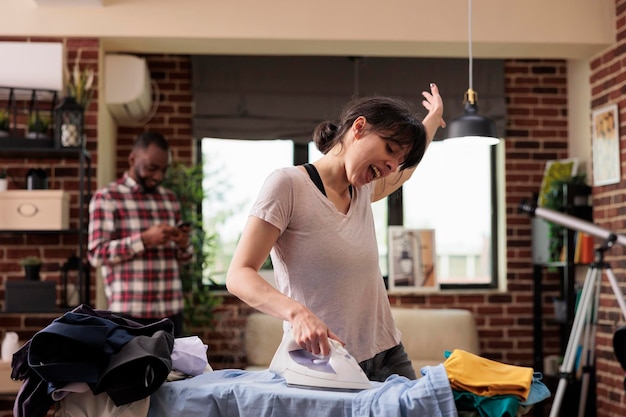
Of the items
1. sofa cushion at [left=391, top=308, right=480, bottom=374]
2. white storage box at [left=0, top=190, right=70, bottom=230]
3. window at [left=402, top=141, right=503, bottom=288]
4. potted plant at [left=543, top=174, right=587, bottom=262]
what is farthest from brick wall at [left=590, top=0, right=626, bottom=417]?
white storage box at [left=0, top=190, right=70, bottom=230]

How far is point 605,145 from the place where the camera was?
5145 mm

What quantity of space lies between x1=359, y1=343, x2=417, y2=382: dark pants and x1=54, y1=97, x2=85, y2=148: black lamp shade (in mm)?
2747

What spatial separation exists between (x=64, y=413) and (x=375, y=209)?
4141 mm

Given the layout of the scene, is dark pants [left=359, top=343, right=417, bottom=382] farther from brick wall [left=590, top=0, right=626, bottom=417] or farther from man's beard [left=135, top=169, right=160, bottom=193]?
brick wall [left=590, top=0, right=626, bottom=417]

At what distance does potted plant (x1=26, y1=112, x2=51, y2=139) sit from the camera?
464 cm

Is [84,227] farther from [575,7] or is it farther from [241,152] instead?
[575,7]

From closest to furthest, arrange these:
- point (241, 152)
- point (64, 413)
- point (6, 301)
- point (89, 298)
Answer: point (64, 413)
point (6, 301)
point (89, 298)
point (241, 152)

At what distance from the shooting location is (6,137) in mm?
4602

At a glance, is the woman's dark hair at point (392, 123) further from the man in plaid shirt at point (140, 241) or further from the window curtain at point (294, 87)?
the window curtain at point (294, 87)

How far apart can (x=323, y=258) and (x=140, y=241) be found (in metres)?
2.37

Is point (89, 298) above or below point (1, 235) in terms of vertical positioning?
below

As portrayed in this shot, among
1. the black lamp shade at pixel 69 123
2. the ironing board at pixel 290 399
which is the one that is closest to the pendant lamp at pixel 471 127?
the black lamp shade at pixel 69 123

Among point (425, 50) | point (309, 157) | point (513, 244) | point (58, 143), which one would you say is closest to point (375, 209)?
point (309, 157)

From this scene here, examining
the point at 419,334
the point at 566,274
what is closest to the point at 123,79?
the point at 419,334
